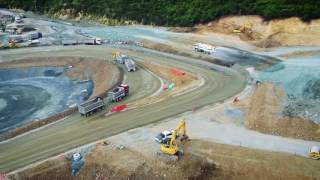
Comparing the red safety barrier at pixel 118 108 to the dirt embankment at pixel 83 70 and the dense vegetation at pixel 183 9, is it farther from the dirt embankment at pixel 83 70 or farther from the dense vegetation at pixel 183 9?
the dense vegetation at pixel 183 9

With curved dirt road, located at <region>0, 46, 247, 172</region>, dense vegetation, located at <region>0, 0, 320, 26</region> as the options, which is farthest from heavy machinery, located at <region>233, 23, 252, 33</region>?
curved dirt road, located at <region>0, 46, 247, 172</region>

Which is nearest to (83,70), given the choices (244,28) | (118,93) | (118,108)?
(118,93)

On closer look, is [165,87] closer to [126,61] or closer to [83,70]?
[126,61]

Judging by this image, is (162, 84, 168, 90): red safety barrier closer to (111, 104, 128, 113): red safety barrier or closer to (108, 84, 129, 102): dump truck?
(108, 84, 129, 102): dump truck

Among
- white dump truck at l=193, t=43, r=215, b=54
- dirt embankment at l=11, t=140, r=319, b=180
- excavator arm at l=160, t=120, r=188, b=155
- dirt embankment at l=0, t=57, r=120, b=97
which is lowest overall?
dirt embankment at l=11, t=140, r=319, b=180

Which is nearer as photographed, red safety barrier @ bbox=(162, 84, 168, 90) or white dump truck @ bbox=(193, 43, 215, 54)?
red safety barrier @ bbox=(162, 84, 168, 90)

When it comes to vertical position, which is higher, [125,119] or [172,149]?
[172,149]

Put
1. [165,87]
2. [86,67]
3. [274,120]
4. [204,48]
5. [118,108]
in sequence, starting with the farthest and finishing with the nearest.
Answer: [86,67]
[204,48]
[165,87]
[118,108]
[274,120]
